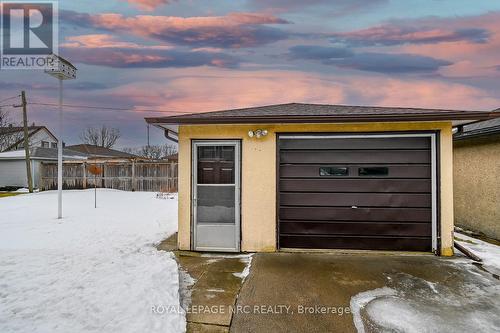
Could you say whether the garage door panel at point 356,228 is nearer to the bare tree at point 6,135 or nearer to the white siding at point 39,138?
the white siding at point 39,138

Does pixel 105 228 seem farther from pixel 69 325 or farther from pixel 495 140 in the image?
pixel 495 140

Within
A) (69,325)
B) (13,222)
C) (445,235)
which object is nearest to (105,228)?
(13,222)

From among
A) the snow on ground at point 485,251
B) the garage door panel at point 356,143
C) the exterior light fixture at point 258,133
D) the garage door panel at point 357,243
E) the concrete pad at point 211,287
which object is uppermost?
the exterior light fixture at point 258,133

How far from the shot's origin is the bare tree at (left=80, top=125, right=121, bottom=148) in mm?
41219

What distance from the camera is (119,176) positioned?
52.9 feet

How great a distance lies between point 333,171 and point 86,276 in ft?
13.3

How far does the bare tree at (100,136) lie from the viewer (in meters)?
41.2

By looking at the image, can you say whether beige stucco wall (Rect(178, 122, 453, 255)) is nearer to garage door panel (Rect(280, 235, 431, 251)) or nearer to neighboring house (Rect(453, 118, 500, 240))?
garage door panel (Rect(280, 235, 431, 251))

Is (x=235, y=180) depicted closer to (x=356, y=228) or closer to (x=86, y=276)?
(x=356, y=228)

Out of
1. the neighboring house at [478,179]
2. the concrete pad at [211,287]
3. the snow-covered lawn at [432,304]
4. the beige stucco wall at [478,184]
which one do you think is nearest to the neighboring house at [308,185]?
the concrete pad at [211,287]

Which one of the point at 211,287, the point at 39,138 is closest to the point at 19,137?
the point at 39,138

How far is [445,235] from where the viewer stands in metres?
4.67

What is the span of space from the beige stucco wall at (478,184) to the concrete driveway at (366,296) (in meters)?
2.49

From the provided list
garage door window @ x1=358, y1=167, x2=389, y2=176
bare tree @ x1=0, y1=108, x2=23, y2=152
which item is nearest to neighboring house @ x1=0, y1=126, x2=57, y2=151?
bare tree @ x1=0, y1=108, x2=23, y2=152
